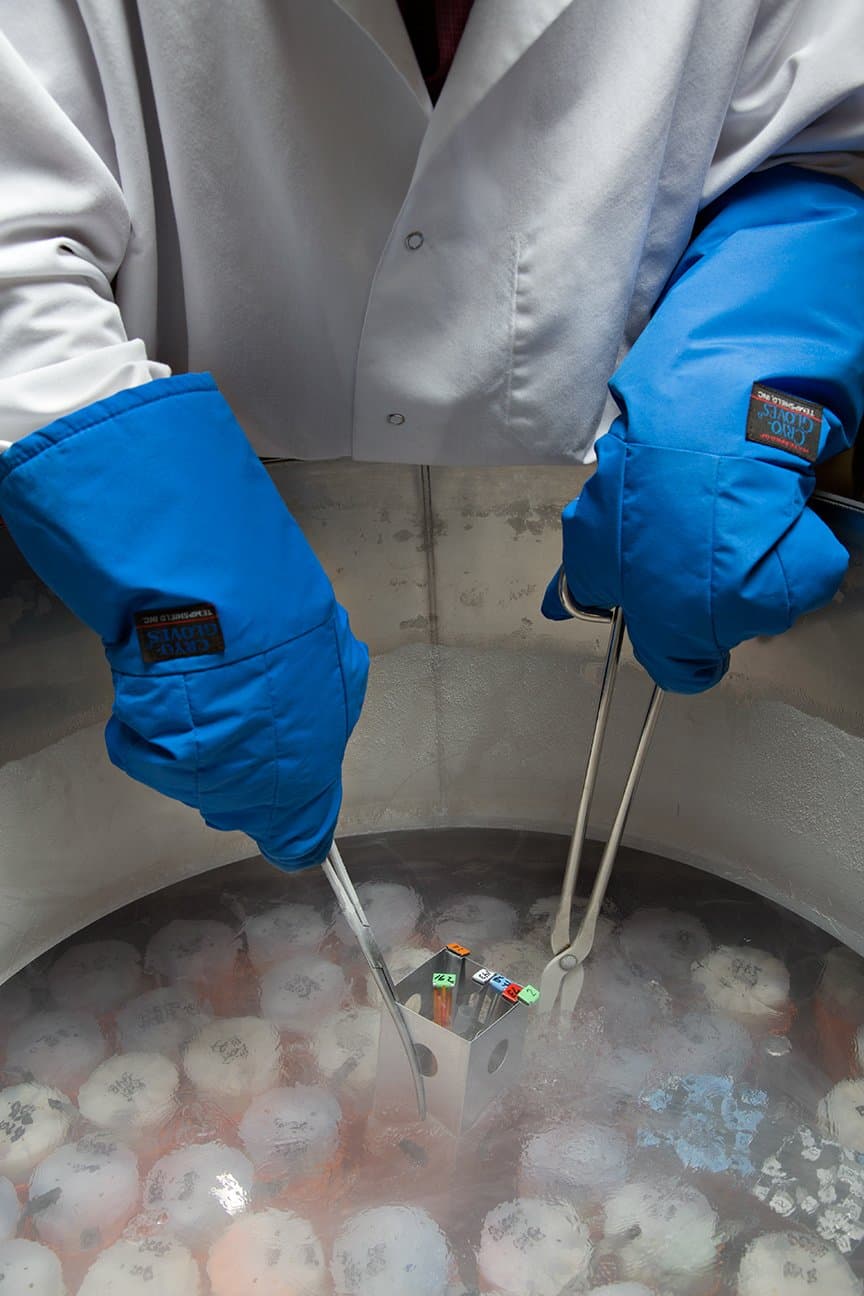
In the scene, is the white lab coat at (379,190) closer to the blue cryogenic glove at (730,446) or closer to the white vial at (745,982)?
the blue cryogenic glove at (730,446)

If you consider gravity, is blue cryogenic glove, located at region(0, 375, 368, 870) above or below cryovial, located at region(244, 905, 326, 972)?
above

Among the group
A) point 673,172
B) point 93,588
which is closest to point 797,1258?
point 93,588

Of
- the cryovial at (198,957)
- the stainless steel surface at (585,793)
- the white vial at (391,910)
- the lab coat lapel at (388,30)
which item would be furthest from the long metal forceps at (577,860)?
the lab coat lapel at (388,30)

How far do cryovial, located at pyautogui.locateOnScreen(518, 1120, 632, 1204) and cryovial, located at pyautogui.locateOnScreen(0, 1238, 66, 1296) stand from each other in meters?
0.26

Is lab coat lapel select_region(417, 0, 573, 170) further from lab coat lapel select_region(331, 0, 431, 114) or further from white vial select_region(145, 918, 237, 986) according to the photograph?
white vial select_region(145, 918, 237, 986)

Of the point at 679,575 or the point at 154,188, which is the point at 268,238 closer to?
the point at 154,188

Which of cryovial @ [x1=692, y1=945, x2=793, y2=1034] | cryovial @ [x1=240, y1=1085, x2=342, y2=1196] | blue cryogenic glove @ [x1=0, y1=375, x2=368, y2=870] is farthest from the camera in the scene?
cryovial @ [x1=692, y1=945, x2=793, y2=1034]

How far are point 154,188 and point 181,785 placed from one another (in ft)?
1.20

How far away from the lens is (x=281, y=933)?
0.86 m

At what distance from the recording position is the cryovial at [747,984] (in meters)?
0.79

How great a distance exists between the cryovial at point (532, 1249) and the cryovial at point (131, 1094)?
0.21 m

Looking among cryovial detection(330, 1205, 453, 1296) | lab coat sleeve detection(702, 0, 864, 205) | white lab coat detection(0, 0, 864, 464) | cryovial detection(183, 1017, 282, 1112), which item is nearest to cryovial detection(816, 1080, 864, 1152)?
cryovial detection(330, 1205, 453, 1296)

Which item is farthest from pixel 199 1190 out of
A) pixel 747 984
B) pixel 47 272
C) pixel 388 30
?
pixel 388 30

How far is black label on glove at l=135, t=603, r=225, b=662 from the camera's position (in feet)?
1.95
